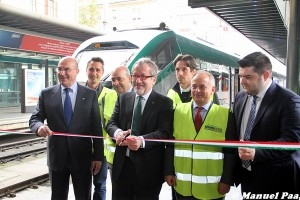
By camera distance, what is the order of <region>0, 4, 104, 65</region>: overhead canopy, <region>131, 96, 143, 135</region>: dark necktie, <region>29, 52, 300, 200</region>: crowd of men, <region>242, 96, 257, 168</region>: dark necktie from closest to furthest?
<region>29, 52, 300, 200</region>: crowd of men
<region>242, 96, 257, 168</region>: dark necktie
<region>131, 96, 143, 135</region>: dark necktie
<region>0, 4, 104, 65</region>: overhead canopy

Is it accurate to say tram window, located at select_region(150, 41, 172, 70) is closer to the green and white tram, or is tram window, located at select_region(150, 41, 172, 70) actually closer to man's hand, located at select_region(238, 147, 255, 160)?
the green and white tram

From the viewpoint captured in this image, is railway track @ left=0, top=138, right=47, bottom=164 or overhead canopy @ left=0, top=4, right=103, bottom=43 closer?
railway track @ left=0, top=138, right=47, bottom=164

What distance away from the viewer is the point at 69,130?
331 cm

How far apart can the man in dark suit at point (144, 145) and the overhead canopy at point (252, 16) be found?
3.90m

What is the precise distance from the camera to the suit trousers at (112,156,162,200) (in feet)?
9.57

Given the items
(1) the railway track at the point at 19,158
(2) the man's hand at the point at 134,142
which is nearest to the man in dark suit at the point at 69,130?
(2) the man's hand at the point at 134,142

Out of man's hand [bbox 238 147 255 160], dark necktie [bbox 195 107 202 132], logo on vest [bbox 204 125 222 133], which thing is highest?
dark necktie [bbox 195 107 202 132]

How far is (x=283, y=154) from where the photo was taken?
2527mm

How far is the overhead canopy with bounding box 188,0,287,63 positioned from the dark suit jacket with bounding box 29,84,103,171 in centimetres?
387

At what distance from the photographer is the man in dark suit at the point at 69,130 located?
3291 millimetres

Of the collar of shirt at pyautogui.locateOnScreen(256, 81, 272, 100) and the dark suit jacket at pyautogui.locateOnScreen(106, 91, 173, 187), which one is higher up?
the collar of shirt at pyautogui.locateOnScreen(256, 81, 272, 100)

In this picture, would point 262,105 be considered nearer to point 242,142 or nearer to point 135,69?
point 242,142

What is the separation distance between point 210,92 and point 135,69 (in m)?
0.71

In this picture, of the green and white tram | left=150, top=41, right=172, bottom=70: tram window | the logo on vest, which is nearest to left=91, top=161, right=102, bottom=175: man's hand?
the logo on vest
